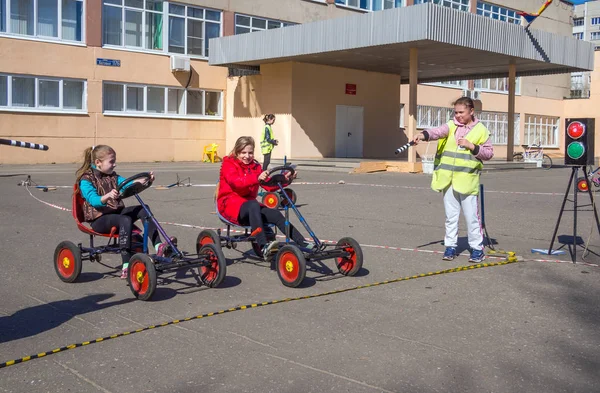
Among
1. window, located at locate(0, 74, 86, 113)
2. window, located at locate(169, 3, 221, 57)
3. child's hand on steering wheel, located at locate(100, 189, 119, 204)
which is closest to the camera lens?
child's hand on steering wheel, located at locate(100, 189, 119, 204)

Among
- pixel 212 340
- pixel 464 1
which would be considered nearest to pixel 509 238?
pixel 212 340

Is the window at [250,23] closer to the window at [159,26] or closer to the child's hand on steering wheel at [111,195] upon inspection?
the window at [159,26]

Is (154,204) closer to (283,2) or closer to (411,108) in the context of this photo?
(411,108)

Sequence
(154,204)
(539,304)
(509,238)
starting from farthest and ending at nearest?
(154,204) < (509,238) < (539,304)

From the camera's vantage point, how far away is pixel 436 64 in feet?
92.5

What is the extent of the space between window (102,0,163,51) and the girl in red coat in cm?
2152

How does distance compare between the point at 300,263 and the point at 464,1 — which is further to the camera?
the point at 464,1

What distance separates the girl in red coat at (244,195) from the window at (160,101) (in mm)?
21245

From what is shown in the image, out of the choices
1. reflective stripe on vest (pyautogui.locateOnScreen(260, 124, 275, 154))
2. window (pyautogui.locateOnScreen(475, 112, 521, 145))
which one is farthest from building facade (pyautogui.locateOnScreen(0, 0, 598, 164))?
window (pyautogui.locateOnScreen(475, 112, 521, 145))

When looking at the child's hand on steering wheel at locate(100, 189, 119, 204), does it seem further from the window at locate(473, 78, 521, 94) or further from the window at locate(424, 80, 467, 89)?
the window at locate(473, 78, 521, 94)

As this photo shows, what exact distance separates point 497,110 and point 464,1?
7003 millimetres

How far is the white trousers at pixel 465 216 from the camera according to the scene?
25.6 ft

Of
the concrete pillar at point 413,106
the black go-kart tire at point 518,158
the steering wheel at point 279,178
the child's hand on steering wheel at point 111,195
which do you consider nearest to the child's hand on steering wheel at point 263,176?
the steering wheel at point 279,178

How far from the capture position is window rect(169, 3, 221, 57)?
29312 mm
